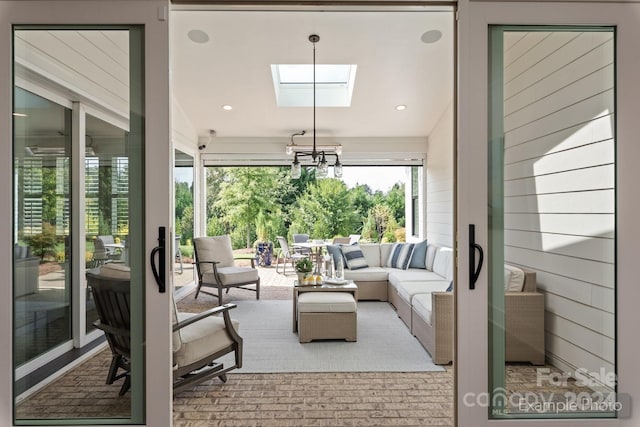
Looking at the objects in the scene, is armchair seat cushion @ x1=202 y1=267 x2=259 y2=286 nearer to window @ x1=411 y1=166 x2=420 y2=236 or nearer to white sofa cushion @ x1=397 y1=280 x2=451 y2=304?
white sofa cushion @ x1=397 y1=280 x2=451 y2=304

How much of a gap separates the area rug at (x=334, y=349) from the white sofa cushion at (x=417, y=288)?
0.33 metres

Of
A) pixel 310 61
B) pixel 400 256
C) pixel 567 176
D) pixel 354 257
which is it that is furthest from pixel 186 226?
pixel 567 176

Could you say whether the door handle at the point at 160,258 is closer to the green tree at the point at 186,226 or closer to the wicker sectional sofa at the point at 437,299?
the wicker sectional sofa at the point at 437,299

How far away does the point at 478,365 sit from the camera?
1.87 metres

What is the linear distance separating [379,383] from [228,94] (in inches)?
166

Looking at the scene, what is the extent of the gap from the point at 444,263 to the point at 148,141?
3974 mm

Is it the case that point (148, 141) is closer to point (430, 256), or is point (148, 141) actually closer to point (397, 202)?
point (430, 256)

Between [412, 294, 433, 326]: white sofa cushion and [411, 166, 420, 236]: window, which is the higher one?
[411, 166, 420, 236]: window

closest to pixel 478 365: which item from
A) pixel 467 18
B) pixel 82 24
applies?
pixel 467 18

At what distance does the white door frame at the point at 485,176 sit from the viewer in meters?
1.86

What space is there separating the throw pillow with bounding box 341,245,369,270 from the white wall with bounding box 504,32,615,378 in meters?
3.71

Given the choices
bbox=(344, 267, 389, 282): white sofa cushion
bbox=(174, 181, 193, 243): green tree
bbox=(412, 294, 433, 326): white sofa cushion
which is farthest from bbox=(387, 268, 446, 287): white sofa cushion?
bbox=(174, 181, 193, 243): green tree

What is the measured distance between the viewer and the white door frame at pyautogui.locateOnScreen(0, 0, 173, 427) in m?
1.84

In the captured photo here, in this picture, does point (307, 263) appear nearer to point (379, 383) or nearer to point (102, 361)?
point (379, 383)
